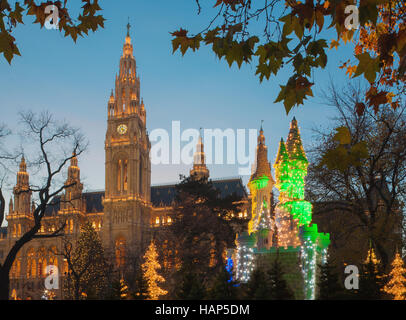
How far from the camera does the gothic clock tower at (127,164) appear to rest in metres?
80.8

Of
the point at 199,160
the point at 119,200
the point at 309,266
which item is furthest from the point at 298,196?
the point at 199,160

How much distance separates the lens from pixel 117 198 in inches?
3243

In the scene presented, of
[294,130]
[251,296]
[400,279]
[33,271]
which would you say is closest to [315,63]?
[251,296]

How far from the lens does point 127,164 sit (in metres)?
84.2

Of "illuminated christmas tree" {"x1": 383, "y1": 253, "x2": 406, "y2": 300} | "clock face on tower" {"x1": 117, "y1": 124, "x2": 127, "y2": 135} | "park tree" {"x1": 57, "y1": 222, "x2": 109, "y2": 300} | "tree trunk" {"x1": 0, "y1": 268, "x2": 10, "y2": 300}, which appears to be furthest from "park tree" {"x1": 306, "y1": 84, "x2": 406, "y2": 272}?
"clock face on tower" {"x1": 117, "y1": 124, "x2": 127, "y2": 135}

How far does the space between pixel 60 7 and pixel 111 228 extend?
77204mm

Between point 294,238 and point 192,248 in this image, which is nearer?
point 294,238

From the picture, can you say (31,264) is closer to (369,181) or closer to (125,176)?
(125,176)

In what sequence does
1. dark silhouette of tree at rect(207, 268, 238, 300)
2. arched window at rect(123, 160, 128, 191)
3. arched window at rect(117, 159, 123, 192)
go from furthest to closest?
arched window at rect(117, 159, 123, 192) < arched window at rect(123, 160, 128, 191) < dark silhouette of tree at rect(207, 268, 238, 300)

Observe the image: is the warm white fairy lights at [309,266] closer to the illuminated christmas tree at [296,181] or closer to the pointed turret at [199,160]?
the illuminated christmas tree at [296,181]

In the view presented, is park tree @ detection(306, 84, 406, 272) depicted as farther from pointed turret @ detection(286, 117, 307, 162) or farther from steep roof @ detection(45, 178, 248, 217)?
steep roof @ detection(45, 178, 248, 217)

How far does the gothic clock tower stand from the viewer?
80812 millimetres
